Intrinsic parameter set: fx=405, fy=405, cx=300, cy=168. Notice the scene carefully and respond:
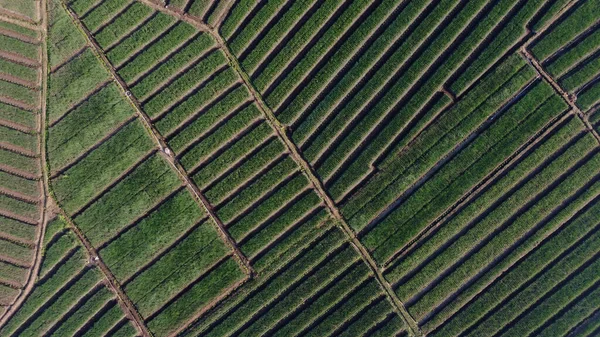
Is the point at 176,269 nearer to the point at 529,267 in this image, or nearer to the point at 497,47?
the point at 529,267

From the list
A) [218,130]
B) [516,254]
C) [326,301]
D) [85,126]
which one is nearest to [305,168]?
[218,130]

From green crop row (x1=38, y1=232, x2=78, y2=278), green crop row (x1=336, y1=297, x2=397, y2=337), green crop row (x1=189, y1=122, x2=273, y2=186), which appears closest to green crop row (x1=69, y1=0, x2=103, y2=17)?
green crop row (x1=189, y1=122, x2=273, y2=186)

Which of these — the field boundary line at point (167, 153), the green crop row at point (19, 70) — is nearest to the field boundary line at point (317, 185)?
the field boundary line at point (167, 153)

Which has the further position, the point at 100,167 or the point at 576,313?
the point at 100,167

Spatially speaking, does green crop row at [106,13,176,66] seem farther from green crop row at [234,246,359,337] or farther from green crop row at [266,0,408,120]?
green crop row at [234,246,359,337]

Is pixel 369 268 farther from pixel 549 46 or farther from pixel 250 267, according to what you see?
pixel 549 46
